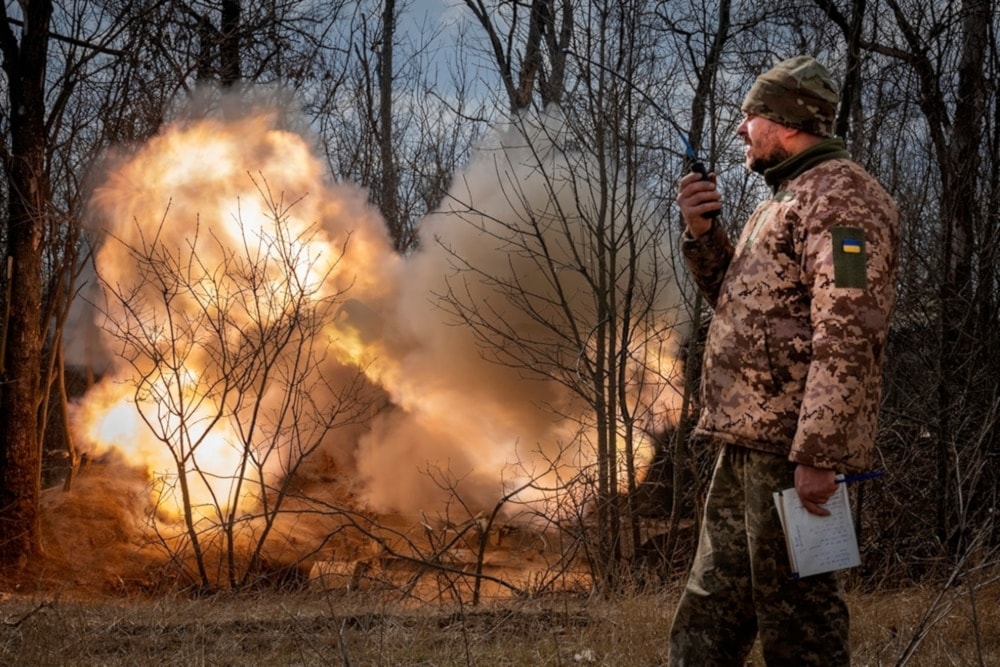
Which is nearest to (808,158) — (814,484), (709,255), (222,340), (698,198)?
(698,198)

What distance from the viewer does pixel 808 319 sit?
276cm

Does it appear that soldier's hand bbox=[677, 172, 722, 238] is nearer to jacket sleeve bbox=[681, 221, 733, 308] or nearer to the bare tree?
jacket sleeve bbox=[681, 221, 733, 308]

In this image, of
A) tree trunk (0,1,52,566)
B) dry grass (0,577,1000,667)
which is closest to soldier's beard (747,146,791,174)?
dry grass (0,577,1000,667)

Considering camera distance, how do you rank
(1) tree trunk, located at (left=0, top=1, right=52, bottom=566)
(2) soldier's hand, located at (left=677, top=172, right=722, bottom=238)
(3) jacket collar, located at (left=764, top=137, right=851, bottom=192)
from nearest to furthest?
1. (3) jacket collar, located at (left=764, top=137, right=851, bottom=192)
2. (2) soldier's hand, located at (left=677, top=172, right=722, bottom=238)
3. (1) tree trunk, located at (left=0, top=1, right=52, bottom=566)

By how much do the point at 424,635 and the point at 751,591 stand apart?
8.09ft

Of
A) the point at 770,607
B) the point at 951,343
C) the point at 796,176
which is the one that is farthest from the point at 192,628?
the point at 951,343

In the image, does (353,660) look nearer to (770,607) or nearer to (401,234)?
(770,607)

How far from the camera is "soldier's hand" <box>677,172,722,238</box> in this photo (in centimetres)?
308

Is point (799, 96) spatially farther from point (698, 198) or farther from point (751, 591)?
point (751, 591)

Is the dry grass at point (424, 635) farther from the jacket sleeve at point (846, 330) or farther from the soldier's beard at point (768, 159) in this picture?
the soldier's beard at point (768, 159)

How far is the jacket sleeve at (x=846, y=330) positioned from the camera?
8.26ft

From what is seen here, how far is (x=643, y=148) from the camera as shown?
340 inches

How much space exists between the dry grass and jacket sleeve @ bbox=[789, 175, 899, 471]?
1.80 meters

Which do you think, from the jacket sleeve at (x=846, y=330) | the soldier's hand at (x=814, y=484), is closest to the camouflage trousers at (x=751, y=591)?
the soldier's hand at (x=814, y=484)
